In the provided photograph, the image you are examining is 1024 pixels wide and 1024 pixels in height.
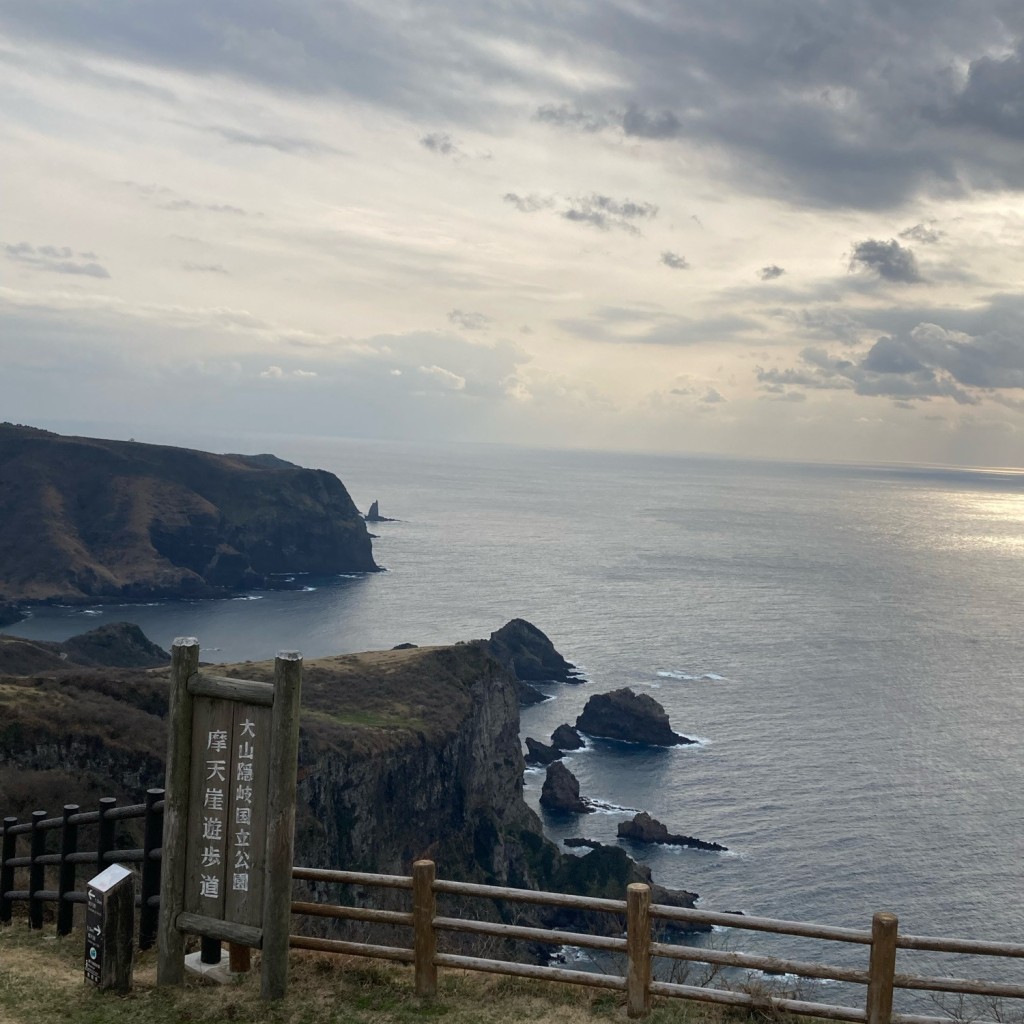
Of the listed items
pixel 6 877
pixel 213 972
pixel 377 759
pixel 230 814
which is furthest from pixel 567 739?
pixel 230 814

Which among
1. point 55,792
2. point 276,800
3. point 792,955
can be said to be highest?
point 276,800

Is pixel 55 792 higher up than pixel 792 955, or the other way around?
pixel 55 792

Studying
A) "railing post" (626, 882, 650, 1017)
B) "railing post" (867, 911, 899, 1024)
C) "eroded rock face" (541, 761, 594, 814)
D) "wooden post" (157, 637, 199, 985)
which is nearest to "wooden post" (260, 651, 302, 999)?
"wooden post" (157, 637, 199, 985)

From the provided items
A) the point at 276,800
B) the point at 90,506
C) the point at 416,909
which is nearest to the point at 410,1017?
the point at 416,909

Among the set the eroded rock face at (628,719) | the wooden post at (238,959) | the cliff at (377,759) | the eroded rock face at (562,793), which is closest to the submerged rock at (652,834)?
the cliff at (377,759)

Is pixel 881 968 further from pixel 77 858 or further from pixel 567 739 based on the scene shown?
pixel 567 739

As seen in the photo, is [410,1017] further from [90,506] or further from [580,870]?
[90,506]

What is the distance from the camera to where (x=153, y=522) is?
167625 millimetres

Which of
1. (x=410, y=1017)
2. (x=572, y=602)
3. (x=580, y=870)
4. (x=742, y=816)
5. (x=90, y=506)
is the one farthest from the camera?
→ (x=90, y=506)

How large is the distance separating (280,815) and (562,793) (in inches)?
2533

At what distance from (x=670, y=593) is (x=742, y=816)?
86396 mm

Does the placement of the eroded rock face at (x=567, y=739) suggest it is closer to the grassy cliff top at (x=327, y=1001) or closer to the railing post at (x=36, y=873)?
the railing post at (x=36, y=873)

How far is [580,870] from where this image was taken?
59656 mm

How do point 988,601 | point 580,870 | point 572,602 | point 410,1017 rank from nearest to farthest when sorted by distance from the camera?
point 410,1017 < point 580,870 < point 572,602 < point 988,601
